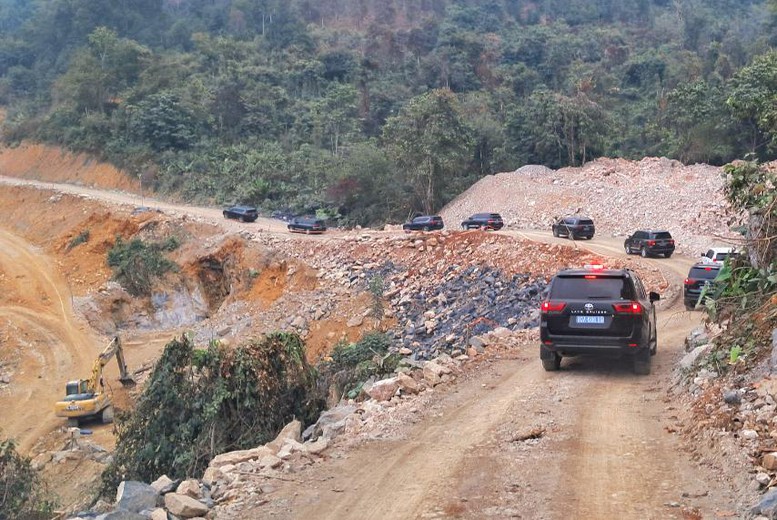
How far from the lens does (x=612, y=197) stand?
43.1 metres

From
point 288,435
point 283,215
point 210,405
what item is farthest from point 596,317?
point 283,215

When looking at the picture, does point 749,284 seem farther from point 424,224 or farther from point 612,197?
point 612,197

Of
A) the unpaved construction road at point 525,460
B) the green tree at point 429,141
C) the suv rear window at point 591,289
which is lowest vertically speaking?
the unpaved construction road at point 525,460

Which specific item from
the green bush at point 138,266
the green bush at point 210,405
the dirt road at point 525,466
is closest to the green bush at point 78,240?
the green bush at point 138,266

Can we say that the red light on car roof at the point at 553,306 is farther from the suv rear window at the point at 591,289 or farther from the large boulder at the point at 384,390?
the large boulder at the point at 384,390

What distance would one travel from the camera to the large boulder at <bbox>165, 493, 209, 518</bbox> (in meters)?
7.15

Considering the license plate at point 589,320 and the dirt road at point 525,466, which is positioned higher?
the license plate at point 589,320

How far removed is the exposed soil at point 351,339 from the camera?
7086 mm

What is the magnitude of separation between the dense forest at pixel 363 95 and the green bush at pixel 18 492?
27290mm

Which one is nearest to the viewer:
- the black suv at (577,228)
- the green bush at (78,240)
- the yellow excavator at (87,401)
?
the yellow excavator at (87,401)

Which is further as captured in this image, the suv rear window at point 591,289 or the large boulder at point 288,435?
the suv rear window at point 591,289

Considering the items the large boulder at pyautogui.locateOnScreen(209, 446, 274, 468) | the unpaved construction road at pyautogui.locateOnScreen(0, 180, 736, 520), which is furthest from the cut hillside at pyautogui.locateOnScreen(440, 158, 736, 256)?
the large boulder at pyautogui.locateOnScreen(209, 446, 274, 468)

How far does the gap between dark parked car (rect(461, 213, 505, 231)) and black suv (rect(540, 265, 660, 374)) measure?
2864cm

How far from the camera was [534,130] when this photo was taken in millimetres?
51062
